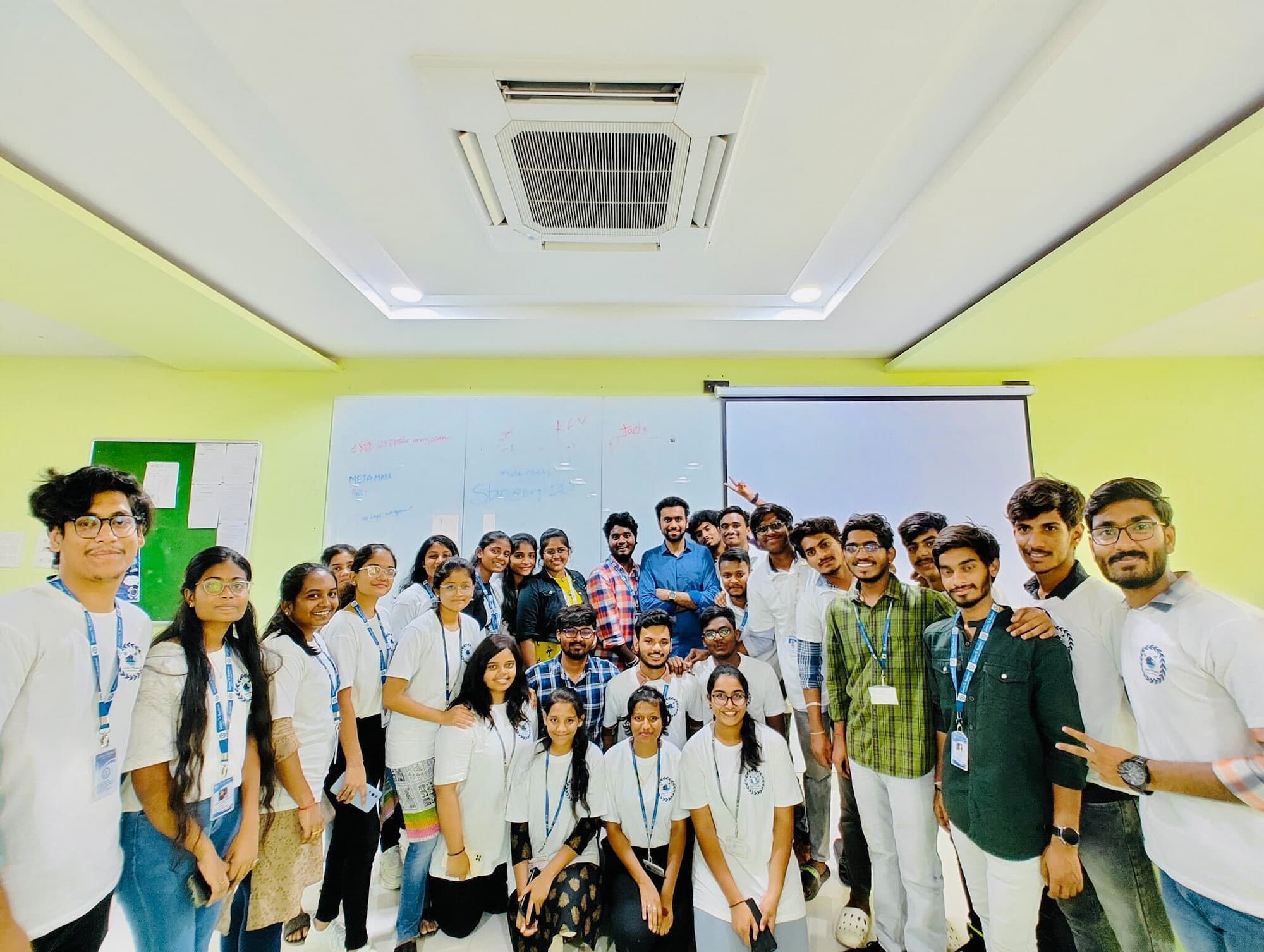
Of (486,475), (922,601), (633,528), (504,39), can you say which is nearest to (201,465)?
(486,475)

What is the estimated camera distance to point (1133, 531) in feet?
4.92

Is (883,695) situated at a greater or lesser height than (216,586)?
lesser

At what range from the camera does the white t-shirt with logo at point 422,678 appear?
7.55 feet

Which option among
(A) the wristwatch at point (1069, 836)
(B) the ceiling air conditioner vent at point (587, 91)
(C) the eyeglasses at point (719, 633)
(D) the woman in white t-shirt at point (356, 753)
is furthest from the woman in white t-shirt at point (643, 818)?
(B) the ceiling air conditioner vent at point (587, 91)

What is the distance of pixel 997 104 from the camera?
1.77m

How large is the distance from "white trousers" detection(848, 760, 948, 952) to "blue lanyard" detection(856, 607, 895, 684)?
38cm

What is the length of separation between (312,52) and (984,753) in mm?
2824

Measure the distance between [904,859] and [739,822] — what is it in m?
0.58

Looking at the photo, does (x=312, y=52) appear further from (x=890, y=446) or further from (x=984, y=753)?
(x=890, y=446)

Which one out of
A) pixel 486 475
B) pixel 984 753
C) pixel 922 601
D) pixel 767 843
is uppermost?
pixel 486 475

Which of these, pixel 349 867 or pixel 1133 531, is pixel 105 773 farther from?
pixel 1133 531

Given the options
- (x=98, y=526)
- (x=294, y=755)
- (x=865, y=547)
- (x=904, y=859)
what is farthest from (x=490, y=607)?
(x=904, y=859)

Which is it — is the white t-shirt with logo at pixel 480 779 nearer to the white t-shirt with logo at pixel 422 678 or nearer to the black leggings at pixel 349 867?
the white t-shirt with logo at pixel 422 678

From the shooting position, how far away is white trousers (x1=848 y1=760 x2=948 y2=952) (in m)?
1.96
